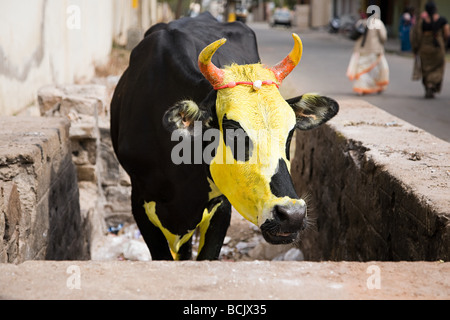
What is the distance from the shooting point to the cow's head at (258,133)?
2760 mm

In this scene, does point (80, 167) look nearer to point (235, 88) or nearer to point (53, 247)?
point (53, 247)

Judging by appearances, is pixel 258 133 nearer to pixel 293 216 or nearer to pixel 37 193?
pixel 293 216

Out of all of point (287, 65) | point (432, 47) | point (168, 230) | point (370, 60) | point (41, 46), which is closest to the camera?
point (287, 65)

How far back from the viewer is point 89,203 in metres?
5.48

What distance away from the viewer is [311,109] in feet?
11.0

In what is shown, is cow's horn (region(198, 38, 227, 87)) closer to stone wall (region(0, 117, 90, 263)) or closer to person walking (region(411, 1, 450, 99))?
stone wall (region(0, 117, 90, 263))

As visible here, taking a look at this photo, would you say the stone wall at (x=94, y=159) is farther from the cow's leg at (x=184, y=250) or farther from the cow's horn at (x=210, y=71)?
the cow's horn at (x=210, y=71)

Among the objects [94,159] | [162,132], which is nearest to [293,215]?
[162,132]

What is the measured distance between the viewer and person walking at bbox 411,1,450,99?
1145 cm

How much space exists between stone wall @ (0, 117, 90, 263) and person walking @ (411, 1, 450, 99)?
28.1 feet

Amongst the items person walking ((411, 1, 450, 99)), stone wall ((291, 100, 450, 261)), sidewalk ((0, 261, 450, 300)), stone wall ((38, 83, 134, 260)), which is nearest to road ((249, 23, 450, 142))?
person walking ((411, 1, 450, 99))

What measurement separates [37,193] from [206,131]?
3.35 ft

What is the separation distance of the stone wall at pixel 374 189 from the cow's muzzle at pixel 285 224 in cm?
57
